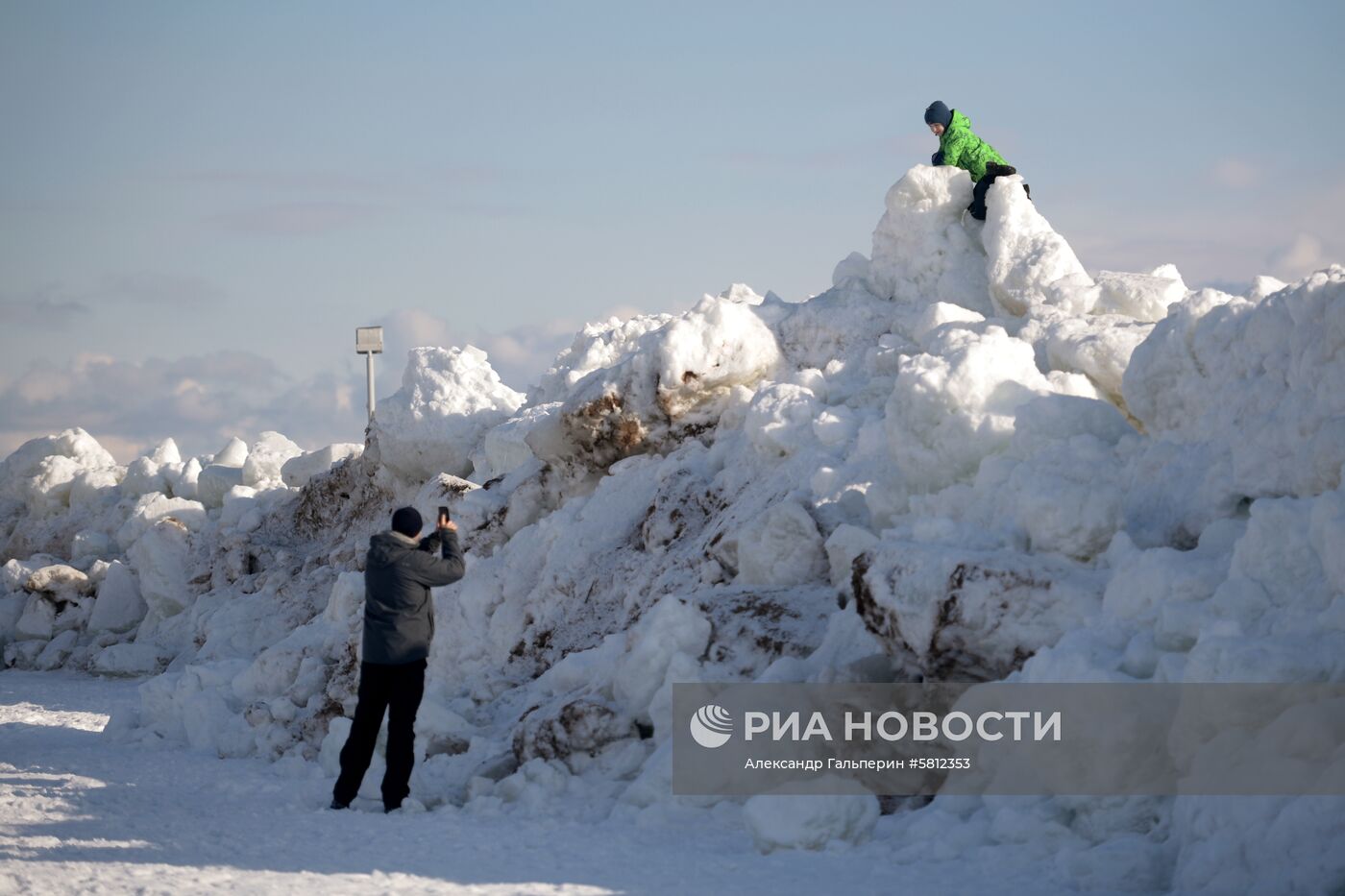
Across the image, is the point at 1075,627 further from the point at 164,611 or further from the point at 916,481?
the point at 164,611

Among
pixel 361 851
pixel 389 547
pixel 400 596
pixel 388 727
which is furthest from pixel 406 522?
pixel 361 851

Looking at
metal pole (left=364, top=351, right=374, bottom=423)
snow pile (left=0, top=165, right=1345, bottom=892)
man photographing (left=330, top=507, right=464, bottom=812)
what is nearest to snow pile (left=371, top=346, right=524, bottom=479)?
snow pile (left=0, top=165, right=1345, bottom=892)

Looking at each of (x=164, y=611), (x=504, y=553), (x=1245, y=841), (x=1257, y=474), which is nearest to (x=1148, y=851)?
(x=1245, y=841)

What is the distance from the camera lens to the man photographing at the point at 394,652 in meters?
6.93

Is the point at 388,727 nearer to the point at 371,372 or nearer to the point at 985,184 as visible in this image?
the point at 985,184

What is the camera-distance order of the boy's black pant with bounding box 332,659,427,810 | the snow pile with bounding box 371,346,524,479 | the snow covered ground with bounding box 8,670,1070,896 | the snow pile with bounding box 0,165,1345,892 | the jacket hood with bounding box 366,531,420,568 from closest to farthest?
the snow covered ground with bounding box 8,670,1070,896, the snow pile with bounding box 0,165,1345,892, the boy's black pant with bounding box 332,659,427,810, the jacket hood with bounding box 366,531,420,568, the snow pile with bounding box 371,346,524,479

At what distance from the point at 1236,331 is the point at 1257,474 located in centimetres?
107

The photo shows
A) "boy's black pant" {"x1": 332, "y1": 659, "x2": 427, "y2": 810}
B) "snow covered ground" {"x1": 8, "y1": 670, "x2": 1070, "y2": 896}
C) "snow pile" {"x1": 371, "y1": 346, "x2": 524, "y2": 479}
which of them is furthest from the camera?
"snow pile" {"x1": 371, "y1": 346, "x2": 524, "y2": 479}

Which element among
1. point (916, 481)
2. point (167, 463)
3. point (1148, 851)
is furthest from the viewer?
point (167, 463)

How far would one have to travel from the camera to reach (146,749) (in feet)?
30.1

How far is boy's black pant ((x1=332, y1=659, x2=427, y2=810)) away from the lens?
6875mm

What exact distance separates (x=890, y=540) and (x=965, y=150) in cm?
523

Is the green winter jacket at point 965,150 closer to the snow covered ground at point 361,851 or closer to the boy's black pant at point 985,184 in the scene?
the boy's black pant at point 985,184

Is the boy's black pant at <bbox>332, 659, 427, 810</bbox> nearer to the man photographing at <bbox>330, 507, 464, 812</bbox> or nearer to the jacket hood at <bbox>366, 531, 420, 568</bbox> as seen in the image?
the man photographing at <bbox>330, 507, 464, 812</bbox>
